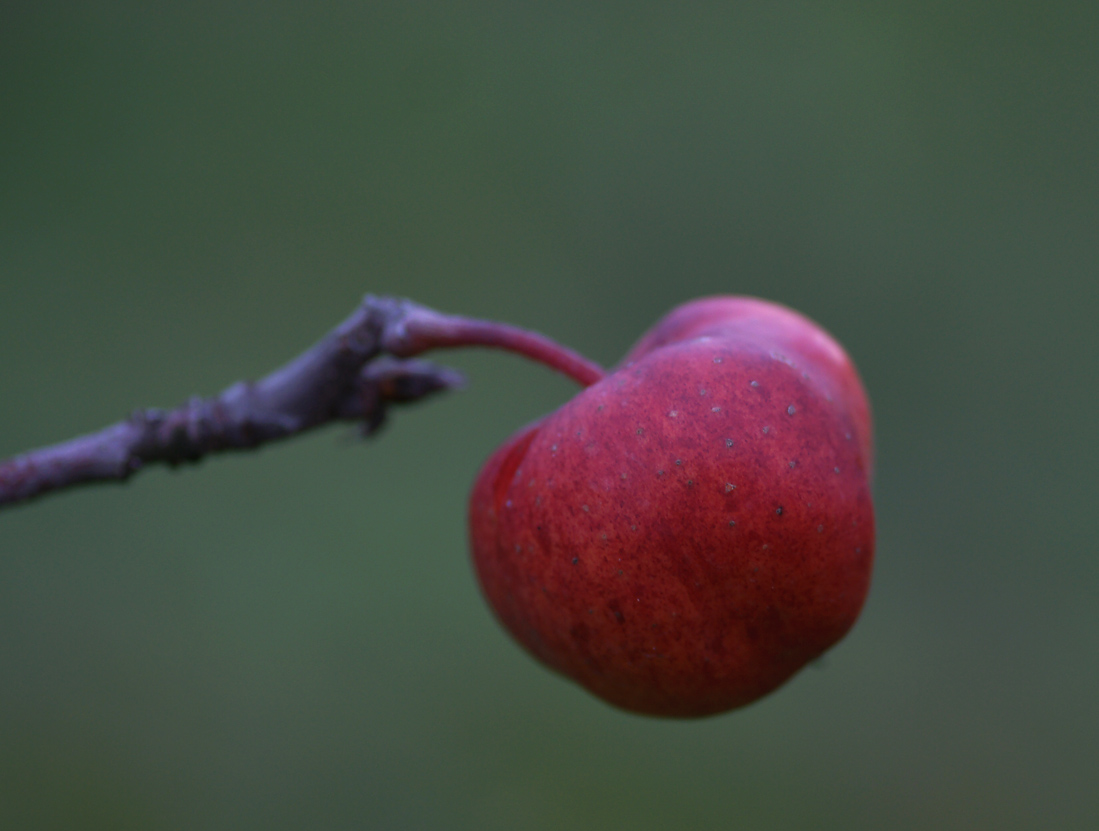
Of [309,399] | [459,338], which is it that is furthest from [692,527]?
[309,399]

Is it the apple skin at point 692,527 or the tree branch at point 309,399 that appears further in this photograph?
the tree branch at point 309,399

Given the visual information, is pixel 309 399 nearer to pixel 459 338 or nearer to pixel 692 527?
pixel 459 338

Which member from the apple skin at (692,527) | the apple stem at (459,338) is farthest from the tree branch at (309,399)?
the apple skin at (692,527)

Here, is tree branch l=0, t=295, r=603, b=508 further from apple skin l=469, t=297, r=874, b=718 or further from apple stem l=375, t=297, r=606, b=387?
apple skin l=469, t=297, r=874, b=718

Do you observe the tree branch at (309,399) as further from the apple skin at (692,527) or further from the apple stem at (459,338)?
the apple skin at (692,527)

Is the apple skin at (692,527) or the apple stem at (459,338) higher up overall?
the apple stem at (459,338)

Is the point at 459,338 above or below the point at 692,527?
above

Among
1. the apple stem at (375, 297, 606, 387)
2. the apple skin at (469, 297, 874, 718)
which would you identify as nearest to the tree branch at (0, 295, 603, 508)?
the apple stem at (375, 297, 606, 387)
